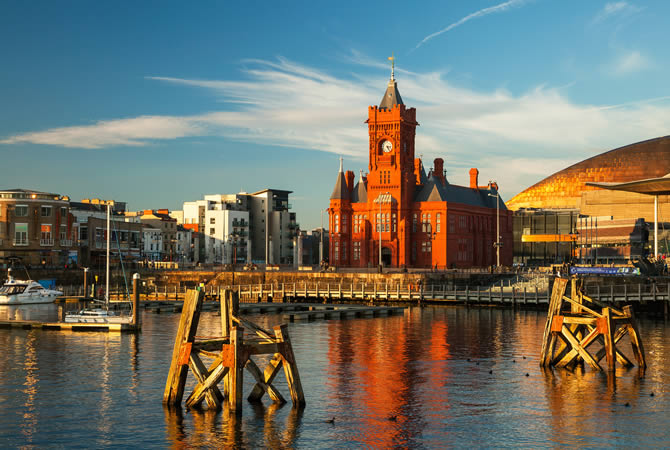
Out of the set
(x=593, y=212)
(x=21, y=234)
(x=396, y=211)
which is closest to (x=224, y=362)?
(x=396, y=211)

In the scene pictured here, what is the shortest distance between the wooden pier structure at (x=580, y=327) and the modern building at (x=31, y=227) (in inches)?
3780

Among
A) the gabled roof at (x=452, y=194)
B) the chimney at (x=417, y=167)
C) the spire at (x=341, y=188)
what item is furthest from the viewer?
the chimney at (x=417, y=167)

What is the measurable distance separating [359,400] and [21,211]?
99637 mm

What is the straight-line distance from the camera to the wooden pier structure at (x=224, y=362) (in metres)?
29.4

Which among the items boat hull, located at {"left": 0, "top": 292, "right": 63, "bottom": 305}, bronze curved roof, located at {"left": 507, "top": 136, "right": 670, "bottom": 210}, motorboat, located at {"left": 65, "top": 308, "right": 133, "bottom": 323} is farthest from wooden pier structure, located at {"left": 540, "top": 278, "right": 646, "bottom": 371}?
bronze curved roof, located at {"left": 507, "top": 136, "right": 670, "bottom": 210}

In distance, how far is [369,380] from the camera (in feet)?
131

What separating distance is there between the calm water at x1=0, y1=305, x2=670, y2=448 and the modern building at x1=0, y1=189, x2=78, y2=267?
7134 centimetres

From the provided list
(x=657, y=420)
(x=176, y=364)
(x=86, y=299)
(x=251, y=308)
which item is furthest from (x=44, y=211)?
(x=657, y=420)

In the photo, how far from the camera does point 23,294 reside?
302ft

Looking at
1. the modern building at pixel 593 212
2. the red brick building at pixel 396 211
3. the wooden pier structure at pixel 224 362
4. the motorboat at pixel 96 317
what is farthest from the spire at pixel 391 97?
the wooden pier structure at pixel 224 362

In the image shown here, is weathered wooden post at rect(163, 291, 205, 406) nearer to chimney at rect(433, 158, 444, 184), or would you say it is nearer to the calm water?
the calm water

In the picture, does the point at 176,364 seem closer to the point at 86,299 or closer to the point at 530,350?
the point at 530,350

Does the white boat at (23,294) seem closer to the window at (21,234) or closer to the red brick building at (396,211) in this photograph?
the window at (21,234)

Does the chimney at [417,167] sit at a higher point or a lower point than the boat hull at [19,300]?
higher
